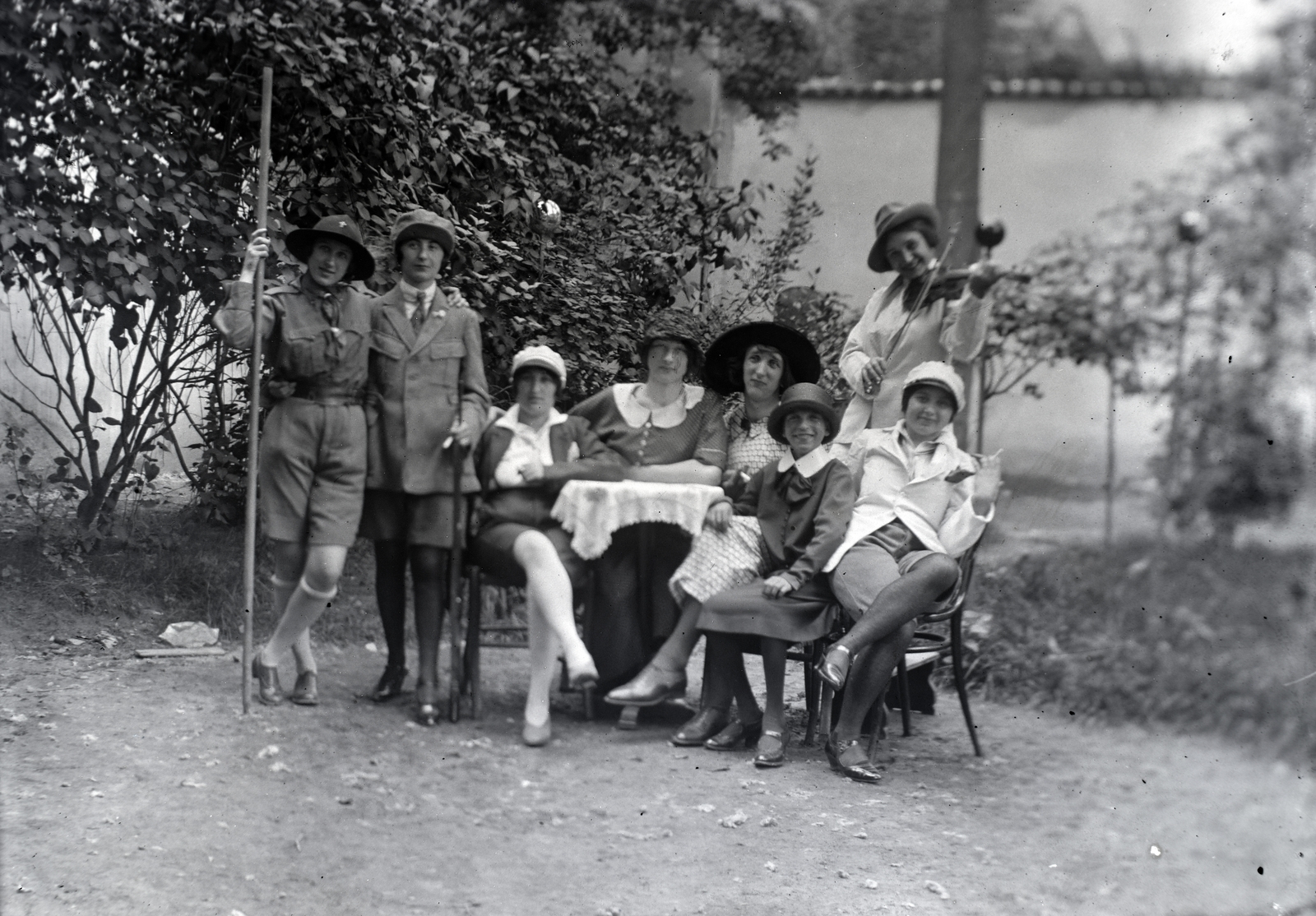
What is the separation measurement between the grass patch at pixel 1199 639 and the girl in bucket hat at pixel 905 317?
739 mm

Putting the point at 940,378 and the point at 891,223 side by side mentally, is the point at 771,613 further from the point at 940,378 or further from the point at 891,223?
the point at 891,223

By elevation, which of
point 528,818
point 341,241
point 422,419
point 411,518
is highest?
point 341,241

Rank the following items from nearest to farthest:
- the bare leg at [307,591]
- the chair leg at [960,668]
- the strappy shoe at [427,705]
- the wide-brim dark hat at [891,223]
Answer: the wide-brim dark hat at [891,223] < the strappy shoe at [427,705] < the bare leg at [307,591] < the chair leg at [960,668]

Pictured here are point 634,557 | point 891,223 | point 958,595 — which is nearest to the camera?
point 891,223

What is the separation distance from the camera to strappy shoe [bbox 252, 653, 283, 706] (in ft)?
9.90

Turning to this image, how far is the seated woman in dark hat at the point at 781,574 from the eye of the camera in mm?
3119

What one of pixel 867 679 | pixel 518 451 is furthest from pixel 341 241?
pixel 867 679

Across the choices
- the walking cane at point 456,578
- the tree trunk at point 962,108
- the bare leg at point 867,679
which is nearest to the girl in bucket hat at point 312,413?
the walking cane at point 456,578

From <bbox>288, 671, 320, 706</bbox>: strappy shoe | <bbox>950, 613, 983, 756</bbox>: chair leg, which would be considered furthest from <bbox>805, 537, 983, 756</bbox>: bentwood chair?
<bbox>288, 671, 320, 706</bbox>: strappy shoe

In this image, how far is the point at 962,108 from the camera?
2.53m

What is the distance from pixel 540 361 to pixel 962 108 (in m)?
1.22

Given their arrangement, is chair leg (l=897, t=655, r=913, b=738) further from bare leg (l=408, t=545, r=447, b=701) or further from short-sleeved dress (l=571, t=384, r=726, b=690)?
bare leg (l=408, t=545, r=447, b=701)

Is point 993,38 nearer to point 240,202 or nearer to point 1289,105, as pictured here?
point 1289,105

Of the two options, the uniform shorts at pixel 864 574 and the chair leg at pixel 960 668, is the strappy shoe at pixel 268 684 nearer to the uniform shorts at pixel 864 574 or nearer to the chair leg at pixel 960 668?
the uniform shorts at pixel 864 574
